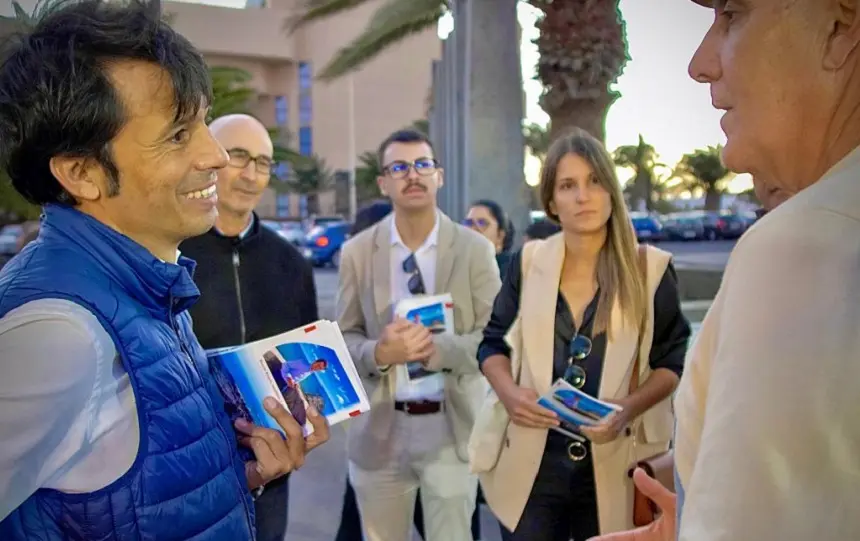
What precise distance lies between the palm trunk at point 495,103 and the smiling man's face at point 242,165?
4603 mm

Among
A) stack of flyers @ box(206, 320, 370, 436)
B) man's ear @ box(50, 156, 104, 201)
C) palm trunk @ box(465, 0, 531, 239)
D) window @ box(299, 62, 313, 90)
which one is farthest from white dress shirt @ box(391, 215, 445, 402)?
window @ box(299, 62, 313, 90)

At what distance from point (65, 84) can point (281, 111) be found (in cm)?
4570

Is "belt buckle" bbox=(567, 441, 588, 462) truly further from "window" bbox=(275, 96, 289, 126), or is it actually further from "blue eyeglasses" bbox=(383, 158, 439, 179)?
Result: "window" bbox=(275, 96, 289, 126)

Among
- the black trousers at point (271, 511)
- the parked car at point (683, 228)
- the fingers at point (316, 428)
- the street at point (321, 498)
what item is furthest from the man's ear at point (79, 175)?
the parked car at point (683, 228)

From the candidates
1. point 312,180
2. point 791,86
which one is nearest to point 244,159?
point 791,86

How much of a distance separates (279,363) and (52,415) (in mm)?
689

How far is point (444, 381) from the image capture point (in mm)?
3068

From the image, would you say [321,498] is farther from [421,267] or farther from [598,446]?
[598,446]

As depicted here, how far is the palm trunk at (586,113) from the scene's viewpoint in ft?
21.3

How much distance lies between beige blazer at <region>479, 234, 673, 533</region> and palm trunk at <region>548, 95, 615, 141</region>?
166 inches

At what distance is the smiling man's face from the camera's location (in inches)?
102

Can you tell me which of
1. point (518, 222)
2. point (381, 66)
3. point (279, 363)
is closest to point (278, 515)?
point (279, 363)

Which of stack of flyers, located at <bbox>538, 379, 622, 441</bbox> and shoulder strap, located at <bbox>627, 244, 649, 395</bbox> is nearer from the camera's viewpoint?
stack of flyers, located at <bbox>538, 379, 622, 441</bbox>

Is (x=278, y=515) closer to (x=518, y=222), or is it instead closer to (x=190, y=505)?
(x=190, y=505)
